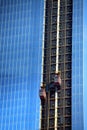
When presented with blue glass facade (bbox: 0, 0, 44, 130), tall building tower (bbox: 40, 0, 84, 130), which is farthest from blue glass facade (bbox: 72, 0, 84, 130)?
blue glass facade (bbox: 0, 0, 44, 130)

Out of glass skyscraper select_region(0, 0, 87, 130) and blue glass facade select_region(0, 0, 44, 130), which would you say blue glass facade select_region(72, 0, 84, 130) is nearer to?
glass skyscraper select_region(0, 0, 87, 130)

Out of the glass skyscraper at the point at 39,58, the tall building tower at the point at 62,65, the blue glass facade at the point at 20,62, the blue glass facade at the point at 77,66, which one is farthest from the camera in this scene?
the blue glass facade at the point at 20,62

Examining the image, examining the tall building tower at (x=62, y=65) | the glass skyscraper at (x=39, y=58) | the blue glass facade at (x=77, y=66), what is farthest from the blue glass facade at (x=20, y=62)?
the blue glass facade at (x=77, y=66)

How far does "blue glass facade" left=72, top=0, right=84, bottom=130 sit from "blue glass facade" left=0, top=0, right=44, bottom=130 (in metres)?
9.30

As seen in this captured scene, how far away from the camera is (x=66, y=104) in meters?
140

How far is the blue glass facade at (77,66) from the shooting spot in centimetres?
13625

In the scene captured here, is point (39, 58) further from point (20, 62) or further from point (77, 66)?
point (77, 66)

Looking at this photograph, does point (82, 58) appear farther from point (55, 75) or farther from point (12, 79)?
point (12, 79)

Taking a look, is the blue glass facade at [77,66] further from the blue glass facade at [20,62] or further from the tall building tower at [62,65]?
the blue glass facade at [20,62]

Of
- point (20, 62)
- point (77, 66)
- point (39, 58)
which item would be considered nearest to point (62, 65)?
point (77, 66)

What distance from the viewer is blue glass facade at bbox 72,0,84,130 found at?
136 metres

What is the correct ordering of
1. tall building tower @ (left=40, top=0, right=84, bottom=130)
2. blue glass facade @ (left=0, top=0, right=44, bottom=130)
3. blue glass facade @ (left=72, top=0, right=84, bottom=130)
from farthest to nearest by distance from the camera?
1. blue glass facade @ (left=0, top=0, right=44, bottom=130)
2. tall building tower @ (left=40, top=0, right=84, bottom=130)
3. blue glass facade @ (left=72, top=0, right=84, bottom=130)

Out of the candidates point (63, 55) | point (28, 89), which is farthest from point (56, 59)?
point (28, 89)

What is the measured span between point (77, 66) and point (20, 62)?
15557mm
